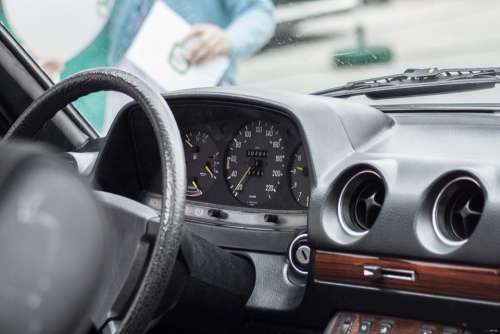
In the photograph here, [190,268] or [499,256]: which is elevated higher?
[190,268]

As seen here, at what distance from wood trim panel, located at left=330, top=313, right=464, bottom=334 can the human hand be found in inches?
108

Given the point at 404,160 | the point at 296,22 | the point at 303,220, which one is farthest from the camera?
the point at 296,22

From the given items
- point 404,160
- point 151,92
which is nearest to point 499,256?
point 404,160

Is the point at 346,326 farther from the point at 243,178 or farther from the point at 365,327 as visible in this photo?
the point at 243,178

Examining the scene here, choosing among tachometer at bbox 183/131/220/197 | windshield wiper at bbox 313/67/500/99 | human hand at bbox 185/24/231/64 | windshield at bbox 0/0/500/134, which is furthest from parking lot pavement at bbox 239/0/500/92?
tachometer at bbox 183/131/220/197

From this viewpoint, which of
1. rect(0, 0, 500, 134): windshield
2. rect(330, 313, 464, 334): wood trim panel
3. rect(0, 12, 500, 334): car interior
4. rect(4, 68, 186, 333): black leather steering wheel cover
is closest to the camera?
rect(4, 68, 186, 333): black leather steering wheel cover

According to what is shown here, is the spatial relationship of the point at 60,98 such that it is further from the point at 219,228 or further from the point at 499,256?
the point at 499,256

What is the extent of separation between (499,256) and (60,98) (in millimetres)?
1080

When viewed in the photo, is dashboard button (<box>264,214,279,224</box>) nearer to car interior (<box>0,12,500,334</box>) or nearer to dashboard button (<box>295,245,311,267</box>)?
car interior (<box>0,12,500,334</box>)

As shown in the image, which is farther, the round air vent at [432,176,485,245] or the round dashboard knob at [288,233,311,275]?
the round dashboard knob at [288,233,311,275]

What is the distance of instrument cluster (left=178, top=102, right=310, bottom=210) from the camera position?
291 centimetres

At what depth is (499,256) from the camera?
2.26 m

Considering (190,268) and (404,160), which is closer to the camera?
(190,268)

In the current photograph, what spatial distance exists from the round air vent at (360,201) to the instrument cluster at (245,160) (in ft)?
0.98
